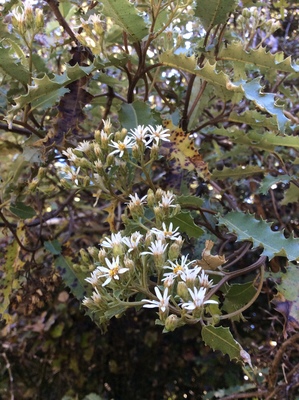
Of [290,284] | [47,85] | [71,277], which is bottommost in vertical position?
[71,277]

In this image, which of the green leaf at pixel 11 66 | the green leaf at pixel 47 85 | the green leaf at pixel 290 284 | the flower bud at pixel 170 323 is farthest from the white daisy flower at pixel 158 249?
the green leaf at pixel 11 66

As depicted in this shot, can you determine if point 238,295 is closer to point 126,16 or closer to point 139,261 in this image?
point 139,261

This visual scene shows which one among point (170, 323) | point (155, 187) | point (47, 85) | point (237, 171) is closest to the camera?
point (170, 323)

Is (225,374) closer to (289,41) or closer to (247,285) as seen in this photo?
(247,285)

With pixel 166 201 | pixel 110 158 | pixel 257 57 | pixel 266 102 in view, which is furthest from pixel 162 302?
pixel 257 57

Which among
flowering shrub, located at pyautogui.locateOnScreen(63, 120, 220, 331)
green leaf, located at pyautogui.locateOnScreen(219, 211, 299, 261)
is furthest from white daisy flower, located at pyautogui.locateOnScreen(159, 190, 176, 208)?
green leaf, located at pyautogui.locateOnScreen(219, 211, 299, 261)

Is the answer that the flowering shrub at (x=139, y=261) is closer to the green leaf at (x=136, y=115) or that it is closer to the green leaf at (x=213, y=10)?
the green leaf at (x=136, y=115)
